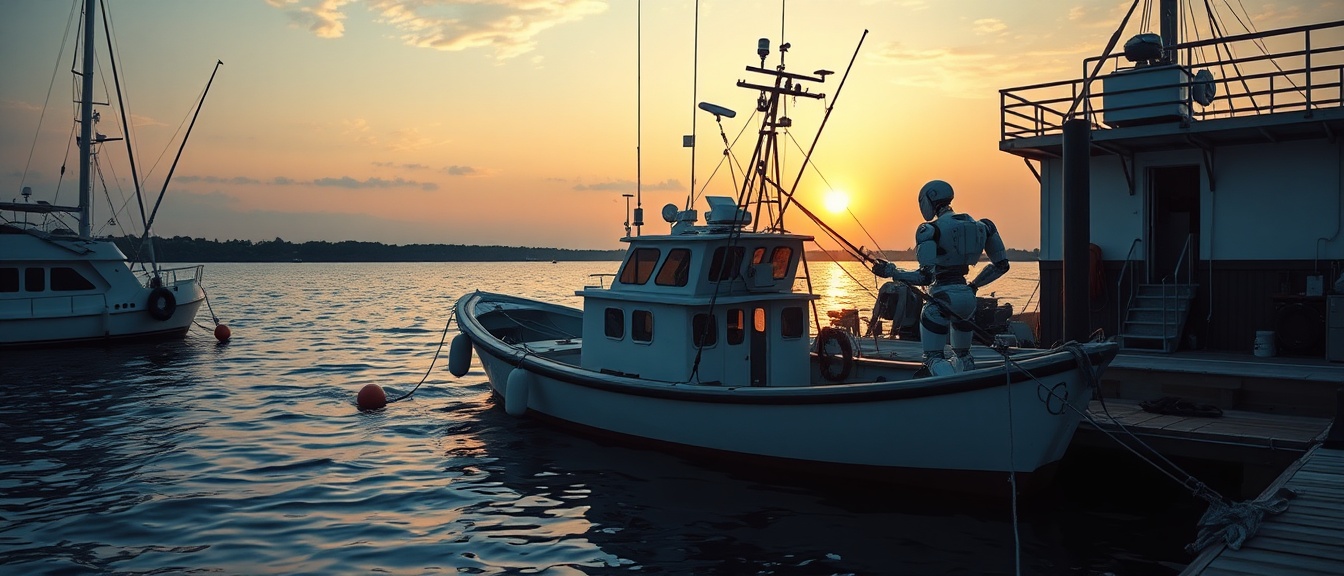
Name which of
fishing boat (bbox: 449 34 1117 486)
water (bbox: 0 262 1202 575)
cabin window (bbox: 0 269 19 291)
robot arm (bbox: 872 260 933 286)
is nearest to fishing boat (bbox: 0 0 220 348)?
cabin window (bbox: 0 269 19 291)

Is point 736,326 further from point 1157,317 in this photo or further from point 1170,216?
point 1170,216

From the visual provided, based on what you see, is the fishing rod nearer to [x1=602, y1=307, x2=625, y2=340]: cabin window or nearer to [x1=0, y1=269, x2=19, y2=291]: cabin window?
[x1=602, y1=307, x2=625, y2=340]: cabin window

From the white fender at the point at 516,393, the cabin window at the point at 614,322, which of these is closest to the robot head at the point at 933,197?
the cabin window at the point at 614,322

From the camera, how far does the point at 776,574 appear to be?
7188 mm

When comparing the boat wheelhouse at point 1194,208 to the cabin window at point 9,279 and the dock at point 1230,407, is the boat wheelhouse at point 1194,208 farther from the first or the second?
the cabin window at point 9,279

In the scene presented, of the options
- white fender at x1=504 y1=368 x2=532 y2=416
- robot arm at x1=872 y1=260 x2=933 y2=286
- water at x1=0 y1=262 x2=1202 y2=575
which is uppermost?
robot arm at x1=872 y1=260 x2=933 y2=286

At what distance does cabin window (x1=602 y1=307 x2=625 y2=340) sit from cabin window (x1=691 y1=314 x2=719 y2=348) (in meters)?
1.27

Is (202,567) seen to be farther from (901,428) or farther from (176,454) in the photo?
(901,428)

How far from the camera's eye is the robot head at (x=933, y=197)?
895 cm

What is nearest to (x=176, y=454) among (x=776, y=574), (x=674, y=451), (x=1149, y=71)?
(x=674, y=451)

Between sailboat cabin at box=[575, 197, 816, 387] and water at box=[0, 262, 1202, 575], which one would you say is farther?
sailboat cabin at box=[575, 197, 816, 387]

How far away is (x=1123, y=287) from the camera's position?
13.9 metres

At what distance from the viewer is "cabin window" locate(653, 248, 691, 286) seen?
35.7 ft

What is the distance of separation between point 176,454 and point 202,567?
4892 mm
